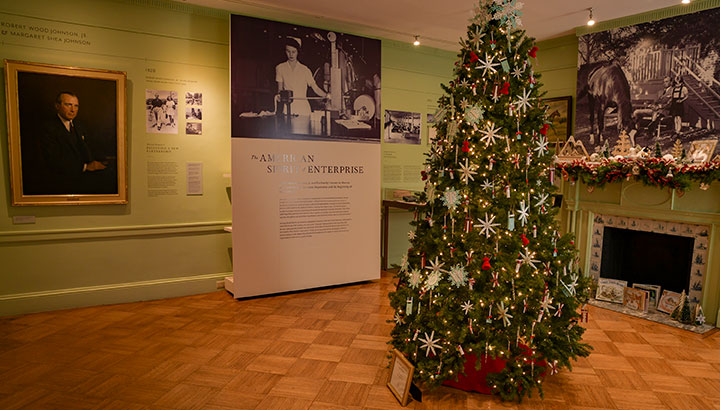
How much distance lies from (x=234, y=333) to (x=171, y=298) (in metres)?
1.29

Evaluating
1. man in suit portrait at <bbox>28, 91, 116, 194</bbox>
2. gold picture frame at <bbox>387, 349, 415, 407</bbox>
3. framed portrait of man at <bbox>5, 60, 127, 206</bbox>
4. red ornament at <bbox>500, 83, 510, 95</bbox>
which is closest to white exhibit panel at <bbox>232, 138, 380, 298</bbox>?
framed portrait of man at <bbox>5, 60, 127, 206</bbox>

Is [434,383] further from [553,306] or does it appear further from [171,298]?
[171,298]

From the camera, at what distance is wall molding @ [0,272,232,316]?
4.01 meters

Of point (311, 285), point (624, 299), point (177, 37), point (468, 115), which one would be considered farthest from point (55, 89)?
point (624, 299)

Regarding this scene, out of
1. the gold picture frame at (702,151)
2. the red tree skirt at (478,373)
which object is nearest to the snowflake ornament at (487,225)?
the red tree skirt at (478,373)

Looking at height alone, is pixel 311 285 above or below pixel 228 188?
below

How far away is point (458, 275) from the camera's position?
2639 mm

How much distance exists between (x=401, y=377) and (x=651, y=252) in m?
3.54

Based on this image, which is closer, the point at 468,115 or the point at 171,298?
the point at 468,115

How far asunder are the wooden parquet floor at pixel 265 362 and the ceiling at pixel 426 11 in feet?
9.97

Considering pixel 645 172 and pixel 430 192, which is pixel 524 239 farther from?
pixel 645 172

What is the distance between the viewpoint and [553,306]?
2.76 metres

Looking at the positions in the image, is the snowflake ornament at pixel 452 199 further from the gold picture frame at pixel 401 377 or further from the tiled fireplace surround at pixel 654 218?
the tiled fireplace surround at pixel 654 218

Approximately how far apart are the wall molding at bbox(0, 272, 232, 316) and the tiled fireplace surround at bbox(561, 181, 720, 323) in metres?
4.09
